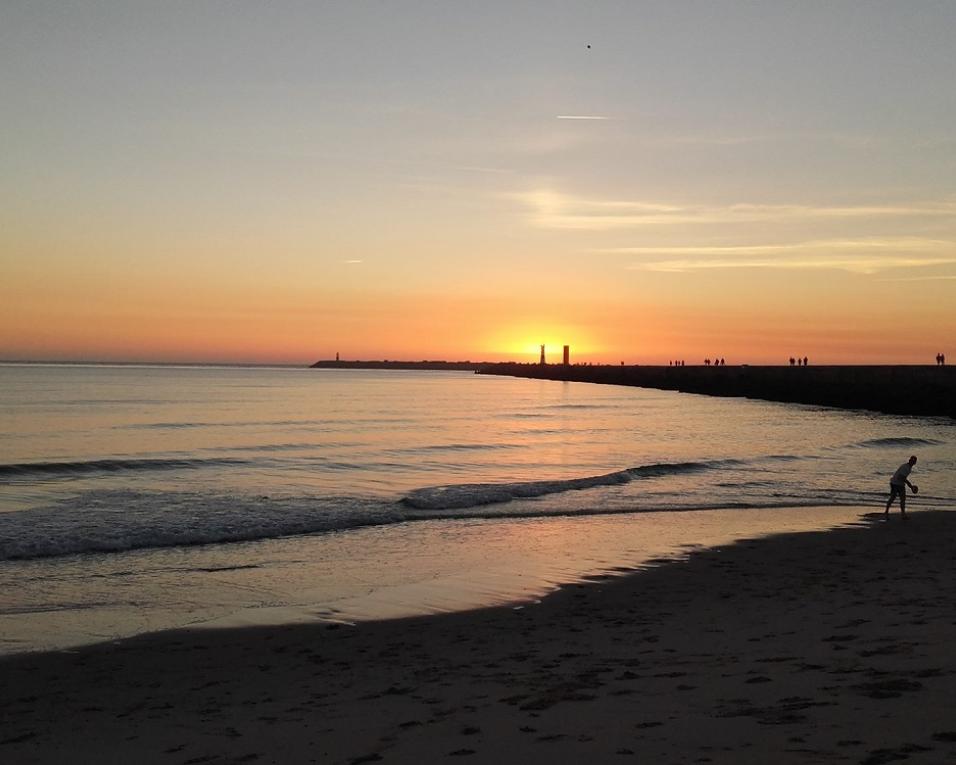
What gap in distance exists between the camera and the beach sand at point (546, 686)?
5.86 meters

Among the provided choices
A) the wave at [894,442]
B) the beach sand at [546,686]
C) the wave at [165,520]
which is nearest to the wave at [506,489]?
the wave at [165,520]

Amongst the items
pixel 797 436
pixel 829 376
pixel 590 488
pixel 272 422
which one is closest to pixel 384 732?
pixel 590 488

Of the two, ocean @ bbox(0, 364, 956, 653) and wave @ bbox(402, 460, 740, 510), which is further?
wave @ bbox(402, 460, 740, 510)

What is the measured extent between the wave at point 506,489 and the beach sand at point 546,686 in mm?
9847

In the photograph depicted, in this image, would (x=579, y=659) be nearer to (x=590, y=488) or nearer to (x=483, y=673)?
(x=483, y=673)

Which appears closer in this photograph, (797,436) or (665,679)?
(665,679)

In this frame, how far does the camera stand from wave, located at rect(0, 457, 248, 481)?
2683cm

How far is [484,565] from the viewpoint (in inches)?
570

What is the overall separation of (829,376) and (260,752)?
3828 inches

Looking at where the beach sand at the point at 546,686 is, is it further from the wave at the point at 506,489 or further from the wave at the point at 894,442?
the wave at the point at 894,442

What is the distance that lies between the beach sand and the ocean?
4.59 ft

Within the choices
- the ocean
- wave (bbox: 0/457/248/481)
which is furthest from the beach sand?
wave (bbox: 0/457/248/481)

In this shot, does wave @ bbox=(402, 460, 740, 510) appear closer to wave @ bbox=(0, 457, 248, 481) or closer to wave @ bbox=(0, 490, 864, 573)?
wave @ bbox=(0, 490, 864, 573)

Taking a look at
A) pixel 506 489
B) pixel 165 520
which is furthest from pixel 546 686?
pixel 506 489
